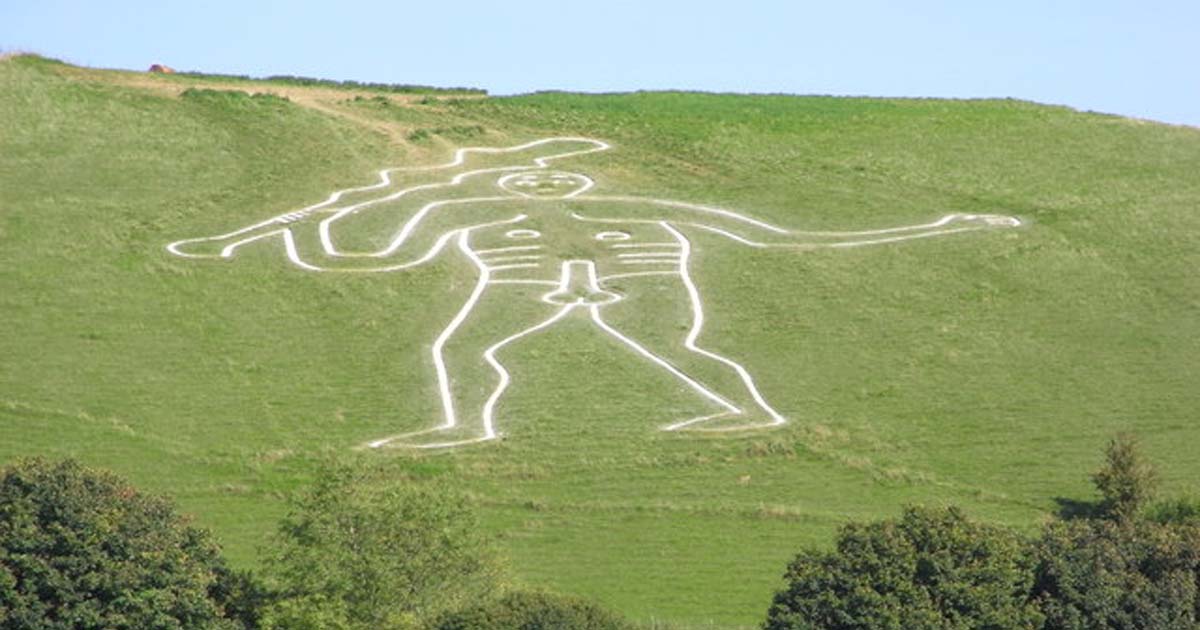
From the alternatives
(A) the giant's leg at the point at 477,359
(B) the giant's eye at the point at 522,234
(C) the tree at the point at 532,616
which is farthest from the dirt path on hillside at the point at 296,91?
(C) the tree at the point at 532,616

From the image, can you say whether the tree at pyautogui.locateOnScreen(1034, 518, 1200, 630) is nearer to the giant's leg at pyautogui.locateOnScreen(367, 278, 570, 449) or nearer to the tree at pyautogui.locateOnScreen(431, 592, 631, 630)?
the tree at pyautogui.locateOnScreen(431, 592, 631, 630)

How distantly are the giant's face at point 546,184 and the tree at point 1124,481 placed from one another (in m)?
27.8

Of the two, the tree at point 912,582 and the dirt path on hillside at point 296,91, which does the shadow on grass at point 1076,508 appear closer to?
the tree at point 912,582

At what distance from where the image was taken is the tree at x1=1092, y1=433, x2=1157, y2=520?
44875 mm

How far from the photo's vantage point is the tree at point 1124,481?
44.9 metres

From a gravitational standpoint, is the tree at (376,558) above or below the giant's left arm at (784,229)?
below

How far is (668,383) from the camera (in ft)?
172

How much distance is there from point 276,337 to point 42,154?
2010 cm

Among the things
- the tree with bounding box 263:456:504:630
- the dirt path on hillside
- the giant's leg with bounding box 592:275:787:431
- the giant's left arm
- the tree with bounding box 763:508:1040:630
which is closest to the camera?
the tree with bounding box 763:508:1040:630

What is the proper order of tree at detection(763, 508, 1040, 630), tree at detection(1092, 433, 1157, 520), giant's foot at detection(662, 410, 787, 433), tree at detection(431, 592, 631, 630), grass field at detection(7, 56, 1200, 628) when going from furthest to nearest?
giant's foot at detection(662, 410, 787, 433) → grass field at detection(7, 56, 1200, 628) → tree at detection(1092, 433, 1157, 520) → tree at detection(763, 508, 1040, 630) → tree at detection(431, 592, 631, 630)

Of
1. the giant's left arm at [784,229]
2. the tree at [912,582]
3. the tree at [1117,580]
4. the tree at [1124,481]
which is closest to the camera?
the tree at [912,582]

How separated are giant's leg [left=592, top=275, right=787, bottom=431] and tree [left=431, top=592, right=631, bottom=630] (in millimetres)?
18734

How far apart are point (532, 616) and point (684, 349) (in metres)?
25.5

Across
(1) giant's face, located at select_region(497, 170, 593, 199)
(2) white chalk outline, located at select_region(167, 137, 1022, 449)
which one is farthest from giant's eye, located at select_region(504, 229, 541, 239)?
(1) giant's face, located at select_region(497, 170, 593, 199)
